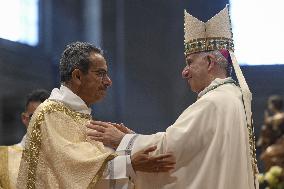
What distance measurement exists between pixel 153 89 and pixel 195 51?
454 centimetres

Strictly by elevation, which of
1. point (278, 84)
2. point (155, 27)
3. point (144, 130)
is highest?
point (155, 27)

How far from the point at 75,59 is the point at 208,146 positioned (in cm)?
98

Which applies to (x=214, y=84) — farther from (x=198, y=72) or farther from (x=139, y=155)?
(x=139, y=155)

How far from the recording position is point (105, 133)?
14.4ft

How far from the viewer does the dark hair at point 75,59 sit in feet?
14.6

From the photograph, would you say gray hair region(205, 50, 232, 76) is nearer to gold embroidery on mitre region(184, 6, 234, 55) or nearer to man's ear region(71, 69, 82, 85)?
gold embroidery on mitre region(184, 6, 234, 55)

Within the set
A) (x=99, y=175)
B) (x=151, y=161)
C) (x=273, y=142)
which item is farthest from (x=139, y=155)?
(x=273, y=142)

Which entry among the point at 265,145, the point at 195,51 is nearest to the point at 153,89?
the point at 265,145

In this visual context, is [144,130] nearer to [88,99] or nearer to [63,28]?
[63,28]

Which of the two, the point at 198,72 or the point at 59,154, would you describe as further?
the point at 198,72

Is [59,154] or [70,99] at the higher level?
[70,99]

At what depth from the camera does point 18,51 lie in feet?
29.9

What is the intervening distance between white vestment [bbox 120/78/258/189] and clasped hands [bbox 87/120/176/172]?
0.23ft

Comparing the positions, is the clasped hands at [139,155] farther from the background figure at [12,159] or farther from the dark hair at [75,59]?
the background figure at [12,159]
